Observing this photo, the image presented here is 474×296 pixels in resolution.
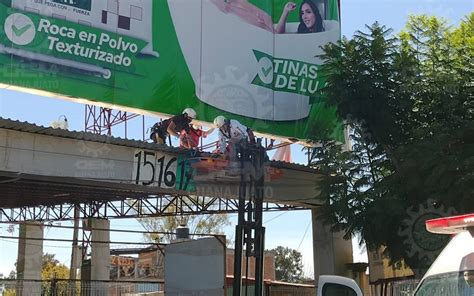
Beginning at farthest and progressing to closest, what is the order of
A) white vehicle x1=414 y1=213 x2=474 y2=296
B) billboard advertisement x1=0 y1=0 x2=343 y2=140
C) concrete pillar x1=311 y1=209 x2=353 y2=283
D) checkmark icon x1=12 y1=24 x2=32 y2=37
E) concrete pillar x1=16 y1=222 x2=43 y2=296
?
concrete pillar x1=16 y1=222 x2=43 y2=296
concrete pillar x1=311 y1=209 x2=353 y2=283
billboard advertisement x1=0 y1=0 x2=343 y2=140
checkmark icon x1=12 y1=24 x2=32 y2=37
white vehicle x1=414 y1=213 x2=474 y2=296

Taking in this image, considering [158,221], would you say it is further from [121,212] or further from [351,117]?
[351,117]

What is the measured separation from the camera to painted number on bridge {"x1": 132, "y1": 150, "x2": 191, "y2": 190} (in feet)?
49.0

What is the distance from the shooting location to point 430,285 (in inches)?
180

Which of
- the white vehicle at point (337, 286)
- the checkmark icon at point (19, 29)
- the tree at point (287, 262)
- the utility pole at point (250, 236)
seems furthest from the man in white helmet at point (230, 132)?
the tree at point (287, 262)

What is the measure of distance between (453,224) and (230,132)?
11.8m

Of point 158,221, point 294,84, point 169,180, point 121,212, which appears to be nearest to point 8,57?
point 169,180

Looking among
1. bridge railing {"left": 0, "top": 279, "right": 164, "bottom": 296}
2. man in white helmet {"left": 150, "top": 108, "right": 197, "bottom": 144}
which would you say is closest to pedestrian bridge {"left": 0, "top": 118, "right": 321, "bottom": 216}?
man in white helmet {"left": 150, "top": 108, "right": 197, "bottom": 144}

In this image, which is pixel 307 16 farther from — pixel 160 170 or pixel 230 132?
pixel 160 170

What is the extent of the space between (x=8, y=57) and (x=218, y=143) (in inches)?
203

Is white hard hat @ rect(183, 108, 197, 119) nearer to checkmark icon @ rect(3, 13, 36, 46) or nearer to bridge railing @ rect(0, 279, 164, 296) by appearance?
checkmark icon @ rect(3, 13, 36, 46)

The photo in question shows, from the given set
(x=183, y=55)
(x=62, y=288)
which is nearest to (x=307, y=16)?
(x=183, y=55)

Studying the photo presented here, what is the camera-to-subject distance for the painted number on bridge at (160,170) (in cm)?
1495

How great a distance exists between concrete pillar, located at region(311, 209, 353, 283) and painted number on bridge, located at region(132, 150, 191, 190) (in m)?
4.39

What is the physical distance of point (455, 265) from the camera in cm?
431
